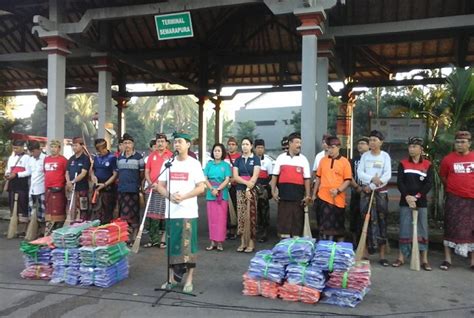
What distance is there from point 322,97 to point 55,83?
19.1ft

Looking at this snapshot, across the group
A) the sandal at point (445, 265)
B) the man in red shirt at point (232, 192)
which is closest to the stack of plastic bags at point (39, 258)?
the man in red shirt at point (232, 192)

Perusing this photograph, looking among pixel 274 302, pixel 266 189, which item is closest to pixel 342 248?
pixel 274 302

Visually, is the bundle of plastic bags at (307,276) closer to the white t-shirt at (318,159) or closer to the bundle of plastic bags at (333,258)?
the bundle of plastic bags at (333,258)

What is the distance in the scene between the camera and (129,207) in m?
6.85

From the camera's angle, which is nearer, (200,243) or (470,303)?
(470,303)

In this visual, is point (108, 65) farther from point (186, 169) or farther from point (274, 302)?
point (274, 302)

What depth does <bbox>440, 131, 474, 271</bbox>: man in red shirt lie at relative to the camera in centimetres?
561

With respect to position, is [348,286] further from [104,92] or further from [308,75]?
[104,92]

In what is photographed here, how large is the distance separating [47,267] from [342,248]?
3400 mm

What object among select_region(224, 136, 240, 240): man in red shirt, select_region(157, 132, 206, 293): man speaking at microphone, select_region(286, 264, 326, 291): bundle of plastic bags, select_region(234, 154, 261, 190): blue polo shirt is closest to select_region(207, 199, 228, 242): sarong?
select_region(234, 154, 261, 190): blue polo shirt

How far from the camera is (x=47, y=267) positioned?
5.08 metres

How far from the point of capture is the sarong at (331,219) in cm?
604

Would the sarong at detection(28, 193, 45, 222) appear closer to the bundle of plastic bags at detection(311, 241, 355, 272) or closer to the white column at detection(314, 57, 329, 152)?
the bundle of plastic bags at detection(311, 241, 355, 272)

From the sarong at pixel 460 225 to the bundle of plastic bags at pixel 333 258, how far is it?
7.06 feet
